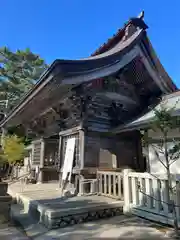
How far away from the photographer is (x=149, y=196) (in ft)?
11.3

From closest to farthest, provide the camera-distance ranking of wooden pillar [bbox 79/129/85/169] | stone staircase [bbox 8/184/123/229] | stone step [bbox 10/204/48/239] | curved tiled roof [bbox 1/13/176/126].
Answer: stone step [bbox 10/204/48/239]
stone staircase [bbox 8/184/123/229]
curved tiled roof [bbox 1/13/176/126]
wooden pillar [bbox 79/129/85/169]

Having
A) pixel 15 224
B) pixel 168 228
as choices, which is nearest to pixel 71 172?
pixel 15 224

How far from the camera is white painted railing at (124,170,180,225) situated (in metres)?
3.13

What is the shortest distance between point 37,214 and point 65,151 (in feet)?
8.50

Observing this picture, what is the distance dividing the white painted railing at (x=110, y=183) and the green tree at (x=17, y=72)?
15217mm

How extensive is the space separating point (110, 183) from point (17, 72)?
19.7m

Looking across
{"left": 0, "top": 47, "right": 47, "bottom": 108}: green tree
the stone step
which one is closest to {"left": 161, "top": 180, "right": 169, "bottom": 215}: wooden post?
the stone step

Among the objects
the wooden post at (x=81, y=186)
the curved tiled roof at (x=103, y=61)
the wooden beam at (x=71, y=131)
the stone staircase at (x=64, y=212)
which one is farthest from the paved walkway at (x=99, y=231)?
the curved tiled roof at (x=103, y=61)

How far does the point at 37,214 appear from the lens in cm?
387

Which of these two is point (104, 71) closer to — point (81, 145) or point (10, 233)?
point (81, 145)

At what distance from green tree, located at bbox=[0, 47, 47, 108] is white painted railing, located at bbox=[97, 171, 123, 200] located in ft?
49.9

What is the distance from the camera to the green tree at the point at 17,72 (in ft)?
60.3

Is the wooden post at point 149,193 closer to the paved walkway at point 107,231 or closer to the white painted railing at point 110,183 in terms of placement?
the paved walkway at point 107,231

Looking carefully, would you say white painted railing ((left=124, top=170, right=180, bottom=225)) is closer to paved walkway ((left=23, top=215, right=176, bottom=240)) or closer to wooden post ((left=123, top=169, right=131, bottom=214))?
wooden post ((left=123, top=169, right=131, bottom=214))
